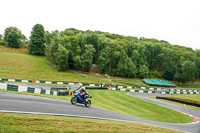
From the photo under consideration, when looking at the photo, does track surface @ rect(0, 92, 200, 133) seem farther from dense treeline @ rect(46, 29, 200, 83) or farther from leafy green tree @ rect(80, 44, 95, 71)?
leafy green tree @ rect(80, 44, 95, 71)

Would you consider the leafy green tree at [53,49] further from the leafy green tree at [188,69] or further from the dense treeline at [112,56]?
the leafy green tree at [188,69]

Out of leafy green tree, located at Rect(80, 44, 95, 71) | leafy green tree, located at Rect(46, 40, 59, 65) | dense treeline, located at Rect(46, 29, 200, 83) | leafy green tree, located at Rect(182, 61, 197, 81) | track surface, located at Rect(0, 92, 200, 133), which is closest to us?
track surface, located at Rect(0, 92, 200, 133)

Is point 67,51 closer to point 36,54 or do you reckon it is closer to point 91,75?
point 91,75

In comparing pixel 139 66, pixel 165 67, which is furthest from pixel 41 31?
pixel 165 67

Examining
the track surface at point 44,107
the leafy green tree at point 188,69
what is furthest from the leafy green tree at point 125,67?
the track surface at point 44,107

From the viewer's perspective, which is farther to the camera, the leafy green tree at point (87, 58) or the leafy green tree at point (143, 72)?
the leafy green tree at point (143, 72)

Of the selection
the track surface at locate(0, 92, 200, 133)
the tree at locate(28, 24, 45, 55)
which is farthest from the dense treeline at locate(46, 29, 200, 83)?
the track surface at locate(0, 92, 200, 133)

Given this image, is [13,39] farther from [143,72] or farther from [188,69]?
[188,69]

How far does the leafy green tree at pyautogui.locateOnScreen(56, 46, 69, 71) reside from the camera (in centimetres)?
7312

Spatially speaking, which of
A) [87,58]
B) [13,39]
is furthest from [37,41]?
[87,58]

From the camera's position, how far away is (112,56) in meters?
82.0

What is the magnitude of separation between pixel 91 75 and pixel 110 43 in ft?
53.7

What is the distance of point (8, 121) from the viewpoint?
738 centimetres

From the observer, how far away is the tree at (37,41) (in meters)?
94.4
